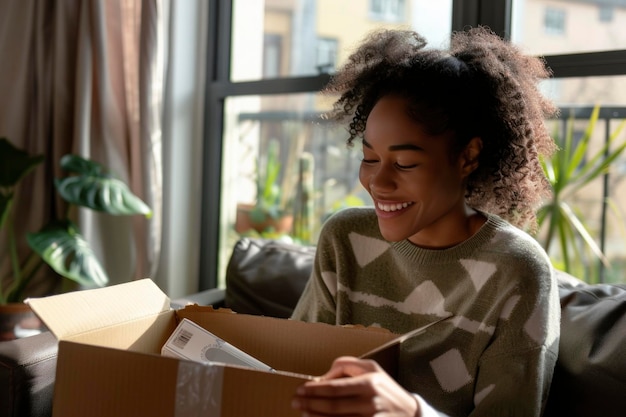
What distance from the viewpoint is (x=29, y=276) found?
8.09 ft

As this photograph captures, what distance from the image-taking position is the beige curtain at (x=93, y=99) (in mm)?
2547

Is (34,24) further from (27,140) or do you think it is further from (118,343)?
(118,343)

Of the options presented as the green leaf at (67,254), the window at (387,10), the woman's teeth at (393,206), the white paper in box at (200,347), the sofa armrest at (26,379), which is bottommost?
the sofa armrest at (26,379)

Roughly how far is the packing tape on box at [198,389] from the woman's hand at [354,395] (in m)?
0.10

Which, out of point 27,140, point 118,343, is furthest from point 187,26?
point 118,343

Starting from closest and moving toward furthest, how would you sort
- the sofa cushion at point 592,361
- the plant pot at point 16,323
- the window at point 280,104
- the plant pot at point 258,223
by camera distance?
the sofa cushion at point 592,361
the plant pot at point 16,323
the window at point 280,104
the plant pot at point 258,223

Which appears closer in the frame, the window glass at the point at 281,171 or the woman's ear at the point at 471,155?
the woman's ear at the point at 471,155

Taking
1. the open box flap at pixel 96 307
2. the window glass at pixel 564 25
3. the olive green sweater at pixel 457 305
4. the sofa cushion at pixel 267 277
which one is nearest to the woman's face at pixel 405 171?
the olive green sweater at pixel 457 305

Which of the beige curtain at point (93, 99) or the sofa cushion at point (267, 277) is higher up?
the beige curtain at point (93, 99)

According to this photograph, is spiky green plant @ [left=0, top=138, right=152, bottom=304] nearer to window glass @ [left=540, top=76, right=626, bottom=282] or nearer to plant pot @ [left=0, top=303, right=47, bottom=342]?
plant pot @ [left=0, top=303, right=47, bottom=342]

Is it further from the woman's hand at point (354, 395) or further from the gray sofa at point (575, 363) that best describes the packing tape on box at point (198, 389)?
the gray sofa at point (575, 363)

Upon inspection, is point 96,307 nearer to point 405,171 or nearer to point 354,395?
point 354,395

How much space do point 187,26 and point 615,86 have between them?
5.11ft

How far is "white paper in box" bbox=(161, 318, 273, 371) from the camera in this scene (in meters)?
0.99
